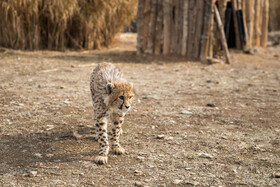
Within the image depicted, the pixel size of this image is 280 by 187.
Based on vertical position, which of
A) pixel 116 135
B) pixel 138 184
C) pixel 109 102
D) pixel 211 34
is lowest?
pixel 138 184

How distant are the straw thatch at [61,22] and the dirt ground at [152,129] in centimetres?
215

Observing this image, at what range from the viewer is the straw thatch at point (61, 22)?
11141 millimetres

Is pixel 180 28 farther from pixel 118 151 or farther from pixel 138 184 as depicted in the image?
pixel 138 184

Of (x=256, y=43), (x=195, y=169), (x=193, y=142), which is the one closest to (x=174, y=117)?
(x=193, y=142)

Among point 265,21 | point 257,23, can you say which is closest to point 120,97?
point 257,23

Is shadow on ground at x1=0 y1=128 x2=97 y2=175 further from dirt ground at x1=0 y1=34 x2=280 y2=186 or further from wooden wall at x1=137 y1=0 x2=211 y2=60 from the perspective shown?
wooden wall at x1=137 y1=0 x2=211 y2=60

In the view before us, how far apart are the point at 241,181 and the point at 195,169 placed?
51cm

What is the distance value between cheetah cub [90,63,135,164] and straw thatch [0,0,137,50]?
7.42 meters

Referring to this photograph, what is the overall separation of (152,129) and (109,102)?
1.31 m

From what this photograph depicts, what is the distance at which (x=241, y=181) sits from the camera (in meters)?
3.70

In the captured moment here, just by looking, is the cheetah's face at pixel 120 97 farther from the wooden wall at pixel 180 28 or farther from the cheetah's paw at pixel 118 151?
the wooden wall at pixel 180 28

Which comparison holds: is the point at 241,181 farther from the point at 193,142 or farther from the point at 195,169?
the point at 193,142

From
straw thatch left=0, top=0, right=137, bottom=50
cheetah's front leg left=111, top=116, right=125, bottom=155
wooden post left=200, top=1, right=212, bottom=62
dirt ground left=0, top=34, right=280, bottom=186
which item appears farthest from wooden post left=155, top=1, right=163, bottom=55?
cheetah's front leg left=111, top=116, right=125, bottom=155

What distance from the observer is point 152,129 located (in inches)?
205
